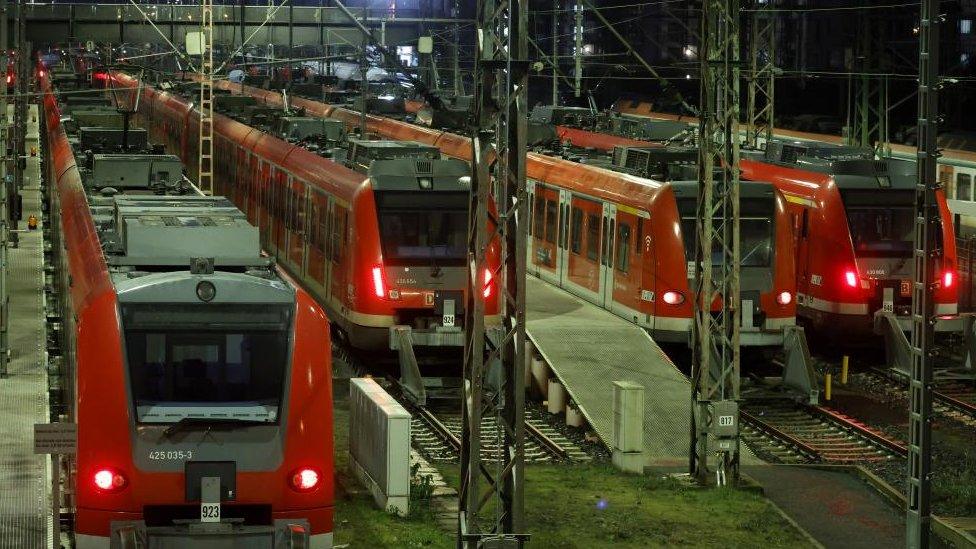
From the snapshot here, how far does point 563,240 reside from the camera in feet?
87.2

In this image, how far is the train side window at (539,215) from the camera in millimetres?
27725

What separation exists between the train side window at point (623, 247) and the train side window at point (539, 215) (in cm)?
397

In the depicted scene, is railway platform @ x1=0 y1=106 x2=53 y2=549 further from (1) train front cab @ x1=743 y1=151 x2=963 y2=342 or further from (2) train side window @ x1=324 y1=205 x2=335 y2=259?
(1) train front cab @ x1=743 y1=151 x2=963 y2=342

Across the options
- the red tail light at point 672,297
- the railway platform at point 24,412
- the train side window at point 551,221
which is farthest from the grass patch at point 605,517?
the train side window at point 551,221

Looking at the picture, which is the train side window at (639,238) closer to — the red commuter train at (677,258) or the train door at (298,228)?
the red commuter train at (677,258)

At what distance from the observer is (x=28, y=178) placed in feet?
163

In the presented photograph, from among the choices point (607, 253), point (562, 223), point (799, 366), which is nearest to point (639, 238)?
point (607, 253)

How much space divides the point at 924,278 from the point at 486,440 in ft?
31.7

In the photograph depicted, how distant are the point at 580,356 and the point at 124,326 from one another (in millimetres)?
10490

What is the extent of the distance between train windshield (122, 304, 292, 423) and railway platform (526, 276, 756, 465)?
7595 mm

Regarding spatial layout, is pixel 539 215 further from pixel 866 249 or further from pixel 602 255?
pixel 866 249

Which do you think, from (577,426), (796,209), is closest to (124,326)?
(577,426)

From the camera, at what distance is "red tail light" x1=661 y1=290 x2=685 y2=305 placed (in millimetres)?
22734

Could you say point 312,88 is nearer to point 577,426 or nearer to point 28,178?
point 28,178
